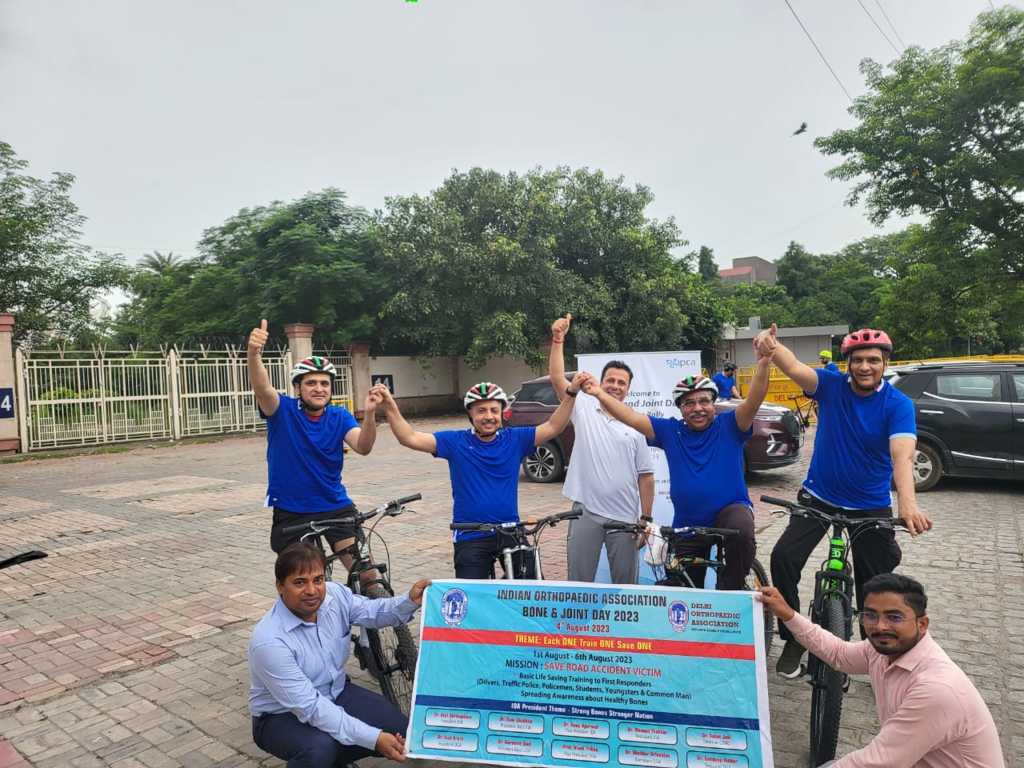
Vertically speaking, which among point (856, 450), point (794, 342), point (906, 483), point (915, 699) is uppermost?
point (794, 342)

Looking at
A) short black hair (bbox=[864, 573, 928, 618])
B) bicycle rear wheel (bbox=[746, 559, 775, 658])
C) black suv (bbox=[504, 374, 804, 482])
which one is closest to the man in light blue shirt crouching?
short black hair (bbox=[864, 573, 928, 618])

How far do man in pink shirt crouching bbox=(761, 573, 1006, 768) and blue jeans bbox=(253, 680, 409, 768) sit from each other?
1.77 metres

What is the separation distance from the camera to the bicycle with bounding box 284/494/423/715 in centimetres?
372

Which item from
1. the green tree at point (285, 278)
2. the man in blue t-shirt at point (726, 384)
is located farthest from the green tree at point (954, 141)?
the green tree at point (285, 278)

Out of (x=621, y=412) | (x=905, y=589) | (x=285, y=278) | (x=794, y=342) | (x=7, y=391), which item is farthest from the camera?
(x=794, y=342)

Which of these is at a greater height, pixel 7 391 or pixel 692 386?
pixel 7 391

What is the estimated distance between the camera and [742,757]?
2.70m

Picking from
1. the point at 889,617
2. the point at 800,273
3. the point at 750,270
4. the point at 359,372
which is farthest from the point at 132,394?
the point at 750,270

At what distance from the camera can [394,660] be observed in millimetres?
3812

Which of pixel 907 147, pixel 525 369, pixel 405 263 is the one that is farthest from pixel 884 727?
pixel 525 369

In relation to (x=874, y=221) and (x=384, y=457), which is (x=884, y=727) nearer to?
(x=384, y=457)

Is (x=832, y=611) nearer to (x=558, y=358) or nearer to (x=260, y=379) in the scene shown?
(x=558, y=358)

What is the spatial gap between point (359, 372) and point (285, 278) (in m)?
3.66

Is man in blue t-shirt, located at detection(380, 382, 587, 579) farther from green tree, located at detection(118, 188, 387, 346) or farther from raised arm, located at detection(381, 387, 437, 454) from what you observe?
green tree, located at detection(118, 188, 387, 346)
